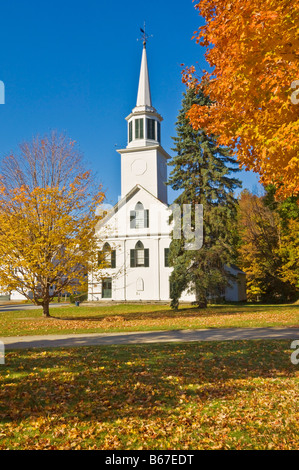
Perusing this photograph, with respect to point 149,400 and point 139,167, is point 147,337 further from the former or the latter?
point 139,167

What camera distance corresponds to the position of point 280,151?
699 cm

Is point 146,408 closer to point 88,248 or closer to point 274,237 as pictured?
point 88,248

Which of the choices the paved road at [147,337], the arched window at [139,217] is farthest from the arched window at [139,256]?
the paved road at [147,337]

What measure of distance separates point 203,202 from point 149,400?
20.2 metres

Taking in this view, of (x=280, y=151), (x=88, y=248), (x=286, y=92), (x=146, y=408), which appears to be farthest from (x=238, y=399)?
(x=88, y=248)

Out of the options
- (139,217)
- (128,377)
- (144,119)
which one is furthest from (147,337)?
(144,119)

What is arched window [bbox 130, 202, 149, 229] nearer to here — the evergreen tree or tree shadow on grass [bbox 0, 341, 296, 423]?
the evergreen tree

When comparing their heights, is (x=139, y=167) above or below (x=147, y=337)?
above

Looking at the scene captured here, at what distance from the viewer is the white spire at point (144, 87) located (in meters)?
37.2

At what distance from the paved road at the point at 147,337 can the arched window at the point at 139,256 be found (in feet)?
64.2

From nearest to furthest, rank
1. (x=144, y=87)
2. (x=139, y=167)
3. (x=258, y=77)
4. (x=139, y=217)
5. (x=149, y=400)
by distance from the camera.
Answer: (x=149, y=400) → (x=258, y=77) → (x=139, y=217) → (x=139, y=167) → (x=144, y=87)

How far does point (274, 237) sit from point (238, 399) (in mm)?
31982

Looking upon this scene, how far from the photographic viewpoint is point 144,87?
124ft

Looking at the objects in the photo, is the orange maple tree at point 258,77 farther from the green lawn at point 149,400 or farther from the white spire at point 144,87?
the white spire at point 144,87
